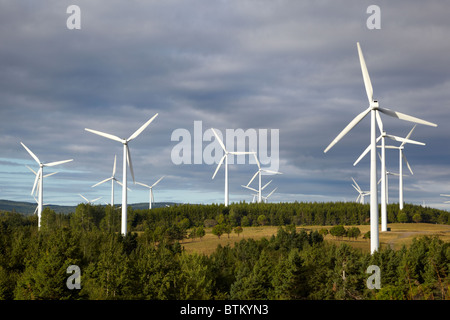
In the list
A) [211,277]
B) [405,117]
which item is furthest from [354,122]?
[211,277]

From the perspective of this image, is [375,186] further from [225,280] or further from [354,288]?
[225,280]

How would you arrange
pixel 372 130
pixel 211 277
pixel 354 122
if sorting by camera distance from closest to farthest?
pixel 354 122 < pixel 372 130 < pixel 211 277

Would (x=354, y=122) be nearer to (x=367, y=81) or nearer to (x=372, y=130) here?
(x=372, y=130)

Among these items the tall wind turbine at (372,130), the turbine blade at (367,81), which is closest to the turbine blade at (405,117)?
the tall wind turbine at (372,130)

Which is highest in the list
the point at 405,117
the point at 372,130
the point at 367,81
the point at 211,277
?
the point at 367,81

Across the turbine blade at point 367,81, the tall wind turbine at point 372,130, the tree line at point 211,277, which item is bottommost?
the tree line at point 211,277

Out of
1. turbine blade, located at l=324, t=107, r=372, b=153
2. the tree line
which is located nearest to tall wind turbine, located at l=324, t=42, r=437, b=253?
turbine blade, located at l=324, t=107, r=372, b=153

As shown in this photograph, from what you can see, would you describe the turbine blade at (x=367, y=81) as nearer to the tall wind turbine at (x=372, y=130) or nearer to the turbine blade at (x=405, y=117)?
the tall wind turbine at (x=372, y=130)

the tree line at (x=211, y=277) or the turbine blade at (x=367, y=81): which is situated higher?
the turbine blade at (x=367, y=81)

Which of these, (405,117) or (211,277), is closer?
(405,117)
